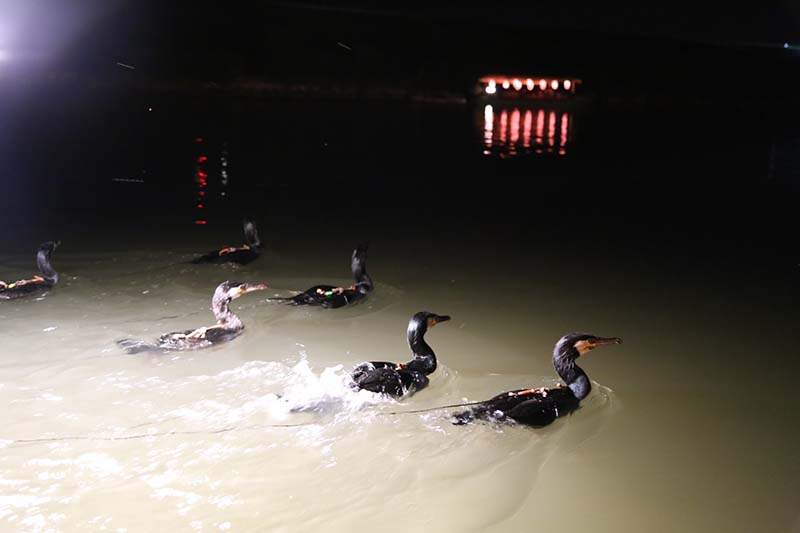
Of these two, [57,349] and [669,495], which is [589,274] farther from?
[57,349]

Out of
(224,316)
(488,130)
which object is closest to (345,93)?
(488,130)

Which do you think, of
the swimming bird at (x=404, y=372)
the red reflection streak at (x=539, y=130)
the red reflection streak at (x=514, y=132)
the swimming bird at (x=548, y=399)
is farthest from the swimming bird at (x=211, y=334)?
the red reflection streak at (x=539, y=130)

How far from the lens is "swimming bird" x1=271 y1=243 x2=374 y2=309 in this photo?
A: 9336 mm

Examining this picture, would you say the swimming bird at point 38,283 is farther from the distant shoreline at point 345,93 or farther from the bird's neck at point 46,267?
the distant shoreline at point 345,93

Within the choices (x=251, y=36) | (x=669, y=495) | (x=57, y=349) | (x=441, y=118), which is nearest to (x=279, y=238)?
(x=57, y=349)

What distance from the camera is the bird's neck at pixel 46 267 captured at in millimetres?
9781

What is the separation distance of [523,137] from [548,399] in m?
31.2

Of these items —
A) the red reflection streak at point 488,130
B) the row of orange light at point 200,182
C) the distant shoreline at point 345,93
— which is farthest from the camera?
the distant shoreline at point 345,93

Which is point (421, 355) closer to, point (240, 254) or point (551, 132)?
point (240, 254)

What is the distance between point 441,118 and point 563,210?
34728mm

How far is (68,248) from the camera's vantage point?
41.1 feet

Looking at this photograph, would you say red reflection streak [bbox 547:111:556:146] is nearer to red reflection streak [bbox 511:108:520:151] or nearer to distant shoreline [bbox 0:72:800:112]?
red reflection streak [bbox 511:108:520:151]

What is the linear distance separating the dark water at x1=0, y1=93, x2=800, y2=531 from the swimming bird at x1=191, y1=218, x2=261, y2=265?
24cm

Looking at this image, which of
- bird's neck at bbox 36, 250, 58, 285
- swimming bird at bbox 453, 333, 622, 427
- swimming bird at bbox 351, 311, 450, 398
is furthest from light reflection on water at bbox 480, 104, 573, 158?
swimming bird at bbox 453, 333, 622, 427
